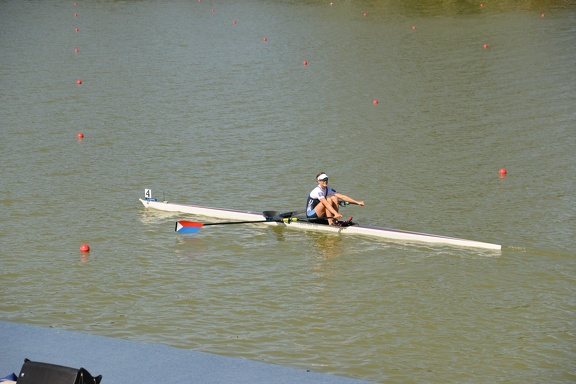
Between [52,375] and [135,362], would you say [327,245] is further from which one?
[52,375]

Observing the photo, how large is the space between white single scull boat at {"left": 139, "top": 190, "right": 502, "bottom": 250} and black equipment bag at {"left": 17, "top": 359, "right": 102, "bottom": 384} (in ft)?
23.3

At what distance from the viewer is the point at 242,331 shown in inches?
364

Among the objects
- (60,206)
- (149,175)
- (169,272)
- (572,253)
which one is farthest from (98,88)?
(572,253)

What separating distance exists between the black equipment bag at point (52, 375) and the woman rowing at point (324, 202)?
23.6 ft

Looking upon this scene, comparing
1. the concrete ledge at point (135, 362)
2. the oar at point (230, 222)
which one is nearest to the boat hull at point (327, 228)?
the oar at point (230, 222)

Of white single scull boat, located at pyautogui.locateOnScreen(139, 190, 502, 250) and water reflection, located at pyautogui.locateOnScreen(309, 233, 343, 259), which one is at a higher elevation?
white single scull boat, located at pyautogui.locateOnScreen(139, 190, 502, 250)

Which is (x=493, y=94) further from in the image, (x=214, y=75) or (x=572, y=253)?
(x=572, y=253)

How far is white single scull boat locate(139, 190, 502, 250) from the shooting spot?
1209cm

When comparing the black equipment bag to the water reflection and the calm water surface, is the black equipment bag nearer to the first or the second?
the calm water surface

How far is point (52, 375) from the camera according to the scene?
566cm

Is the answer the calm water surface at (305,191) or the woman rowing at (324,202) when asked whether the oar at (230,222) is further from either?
the woman rowing at (324,202)

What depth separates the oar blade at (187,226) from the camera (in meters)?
12.4

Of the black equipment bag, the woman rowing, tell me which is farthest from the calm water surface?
the black equipment bag

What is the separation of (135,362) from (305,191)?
25.6 feet
